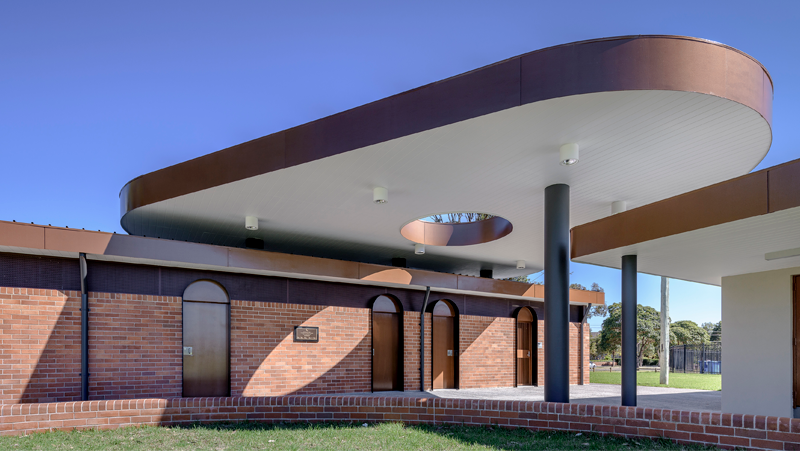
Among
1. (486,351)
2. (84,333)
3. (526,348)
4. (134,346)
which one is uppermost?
(84,333)

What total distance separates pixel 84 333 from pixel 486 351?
10709 millimetres

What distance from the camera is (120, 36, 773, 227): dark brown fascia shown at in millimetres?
5406

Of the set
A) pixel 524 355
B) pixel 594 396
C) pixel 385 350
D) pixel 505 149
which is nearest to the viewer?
pixel 505 149

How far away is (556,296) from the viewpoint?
841 cm

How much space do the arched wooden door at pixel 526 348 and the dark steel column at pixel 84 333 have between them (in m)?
12.0

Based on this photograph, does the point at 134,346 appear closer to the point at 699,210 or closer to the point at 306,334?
the point at 306,334

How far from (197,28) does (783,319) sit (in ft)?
49.1

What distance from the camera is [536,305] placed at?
17266 millimetres

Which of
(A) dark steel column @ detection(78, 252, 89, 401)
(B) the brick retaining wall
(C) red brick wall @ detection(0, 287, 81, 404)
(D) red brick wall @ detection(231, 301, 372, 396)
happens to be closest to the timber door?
(D) red brick wall @ detection(231, 301, 372, 396)

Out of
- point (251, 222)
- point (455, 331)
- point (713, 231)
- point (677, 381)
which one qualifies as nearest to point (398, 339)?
point (455, 331)

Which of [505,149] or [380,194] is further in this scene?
[380,194]

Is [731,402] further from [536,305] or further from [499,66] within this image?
[499,66]

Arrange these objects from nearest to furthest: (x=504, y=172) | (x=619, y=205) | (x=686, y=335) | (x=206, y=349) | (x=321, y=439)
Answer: (x=321, y=439) < (x=504, y=172) < (x=619, y=205) < (x=206, y=349) < (x=686, y=335)

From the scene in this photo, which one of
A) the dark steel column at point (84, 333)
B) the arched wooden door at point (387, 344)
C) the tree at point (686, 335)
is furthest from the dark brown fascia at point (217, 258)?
the tree at point (686, 335)
